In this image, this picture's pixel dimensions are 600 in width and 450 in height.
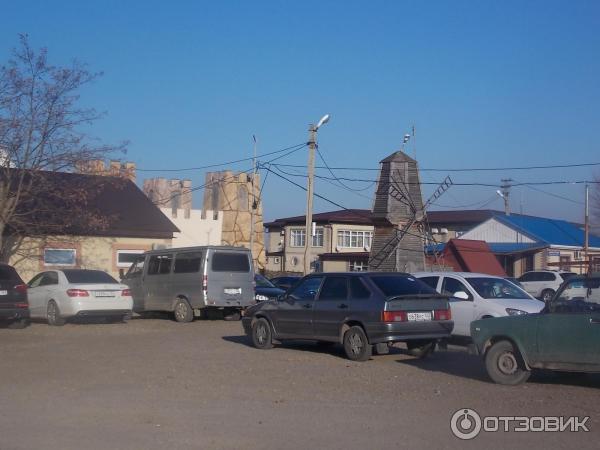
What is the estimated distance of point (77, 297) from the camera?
2055cm

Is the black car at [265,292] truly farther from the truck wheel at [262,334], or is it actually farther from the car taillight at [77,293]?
the truck wheel at [262,334]

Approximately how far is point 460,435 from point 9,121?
20745mm

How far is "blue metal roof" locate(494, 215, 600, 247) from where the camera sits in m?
56.8

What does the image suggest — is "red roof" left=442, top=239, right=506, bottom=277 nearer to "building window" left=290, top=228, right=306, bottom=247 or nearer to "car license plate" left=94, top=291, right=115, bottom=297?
"building window" left=290, top=228, right=306, bottom=247

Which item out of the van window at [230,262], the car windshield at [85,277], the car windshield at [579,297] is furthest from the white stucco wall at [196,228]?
the car windshield at [579,297]

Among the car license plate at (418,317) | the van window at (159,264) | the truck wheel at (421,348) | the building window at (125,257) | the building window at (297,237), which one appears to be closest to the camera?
the car license plate at (418,317)

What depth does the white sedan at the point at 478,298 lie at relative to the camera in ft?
52.8

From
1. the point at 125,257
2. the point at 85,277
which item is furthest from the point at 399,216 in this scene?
the point at 85,277

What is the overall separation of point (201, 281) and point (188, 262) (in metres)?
0.89

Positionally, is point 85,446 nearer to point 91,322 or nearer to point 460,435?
point 460,435

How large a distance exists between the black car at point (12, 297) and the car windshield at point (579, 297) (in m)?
13.3

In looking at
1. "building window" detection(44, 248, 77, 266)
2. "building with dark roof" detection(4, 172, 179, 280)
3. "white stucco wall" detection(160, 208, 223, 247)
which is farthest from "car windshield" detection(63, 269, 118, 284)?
"white stucco wall" detection(160, 208, 223, 247)

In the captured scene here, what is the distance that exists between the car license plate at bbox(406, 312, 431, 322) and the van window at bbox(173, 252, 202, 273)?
9.60 meters

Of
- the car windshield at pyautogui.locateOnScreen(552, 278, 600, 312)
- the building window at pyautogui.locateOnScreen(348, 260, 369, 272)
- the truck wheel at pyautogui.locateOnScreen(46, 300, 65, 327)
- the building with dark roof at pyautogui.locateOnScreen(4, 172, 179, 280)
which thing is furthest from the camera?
the building window at pyautogui.locateOnScreen(348, 260, 369, 272)
